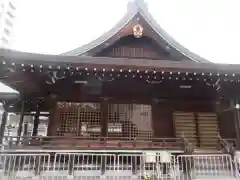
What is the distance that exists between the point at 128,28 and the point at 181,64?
3614 millimetres

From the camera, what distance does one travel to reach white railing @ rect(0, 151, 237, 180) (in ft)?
21.8

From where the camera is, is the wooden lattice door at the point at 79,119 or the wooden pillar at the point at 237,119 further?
the wooden pillar at the point at 237,119

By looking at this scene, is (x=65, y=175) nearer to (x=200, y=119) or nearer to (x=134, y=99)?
(x=134, y=99)

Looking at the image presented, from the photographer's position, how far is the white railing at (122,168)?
21.8 ft

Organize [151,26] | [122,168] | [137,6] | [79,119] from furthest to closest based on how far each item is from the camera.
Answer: [137,6] → [151,26] → [79,119] → [122,168]

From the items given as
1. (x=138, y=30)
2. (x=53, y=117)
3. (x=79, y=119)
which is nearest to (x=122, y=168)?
(x=79, y=119)

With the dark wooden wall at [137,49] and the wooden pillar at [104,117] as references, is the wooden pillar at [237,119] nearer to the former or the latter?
the dark wooden wall at [137,49]

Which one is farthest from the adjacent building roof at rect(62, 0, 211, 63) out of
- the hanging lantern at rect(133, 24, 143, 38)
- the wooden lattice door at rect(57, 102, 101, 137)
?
the wooden lattice door at rect(57, 102, 101, 137)

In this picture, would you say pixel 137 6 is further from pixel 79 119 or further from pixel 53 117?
pixel 53 117

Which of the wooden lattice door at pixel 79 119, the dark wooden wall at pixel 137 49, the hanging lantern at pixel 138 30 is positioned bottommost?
the wooden lattice door at pixel 79 119

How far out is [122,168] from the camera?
6.93 metres

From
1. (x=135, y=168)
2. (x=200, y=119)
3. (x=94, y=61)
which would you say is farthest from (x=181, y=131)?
(x=94, y=61)

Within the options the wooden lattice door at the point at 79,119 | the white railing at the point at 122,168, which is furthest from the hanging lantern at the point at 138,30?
the white railing at the point at 122,168

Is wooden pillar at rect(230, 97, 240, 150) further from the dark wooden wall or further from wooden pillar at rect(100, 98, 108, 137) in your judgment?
wooden pillar at rect(100, 98, 108, 137)
